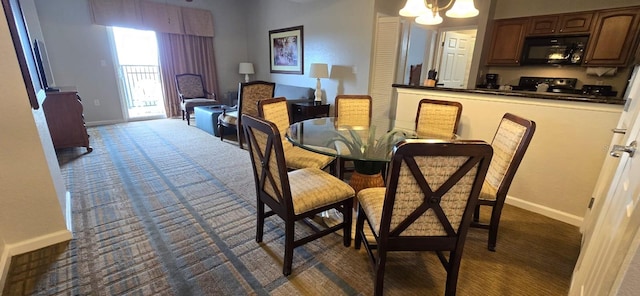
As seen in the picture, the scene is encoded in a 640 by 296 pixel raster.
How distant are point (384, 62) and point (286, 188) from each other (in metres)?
3.11

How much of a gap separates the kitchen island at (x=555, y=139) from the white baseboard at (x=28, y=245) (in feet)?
8.62

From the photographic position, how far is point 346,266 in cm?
160

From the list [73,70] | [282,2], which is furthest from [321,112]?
[73,70]

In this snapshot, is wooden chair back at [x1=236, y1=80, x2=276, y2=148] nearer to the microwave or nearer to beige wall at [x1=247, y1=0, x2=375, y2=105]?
beige wall at [x1=247, y1=0, x2=375, y2=105]

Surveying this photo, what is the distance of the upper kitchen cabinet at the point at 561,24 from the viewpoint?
3.58 metres

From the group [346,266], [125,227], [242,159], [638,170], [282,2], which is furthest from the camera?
[282,2]

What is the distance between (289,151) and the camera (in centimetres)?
229

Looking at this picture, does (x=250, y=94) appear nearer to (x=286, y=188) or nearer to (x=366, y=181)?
(x=366, y=181)

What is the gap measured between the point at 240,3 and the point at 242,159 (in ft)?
15.2

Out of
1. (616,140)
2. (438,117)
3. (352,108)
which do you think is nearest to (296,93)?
(352,108)

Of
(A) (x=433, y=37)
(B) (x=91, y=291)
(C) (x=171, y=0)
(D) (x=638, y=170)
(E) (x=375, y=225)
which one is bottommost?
(B) (x=91, y=291)

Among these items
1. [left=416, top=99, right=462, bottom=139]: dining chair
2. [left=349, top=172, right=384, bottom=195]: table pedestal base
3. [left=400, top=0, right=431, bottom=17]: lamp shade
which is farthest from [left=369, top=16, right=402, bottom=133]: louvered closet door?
[left=349, top=172, right=384, bottom=195]: table pedestal base

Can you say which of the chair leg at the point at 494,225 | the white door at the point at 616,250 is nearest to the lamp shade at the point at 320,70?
the chair leg at the point at 494,225

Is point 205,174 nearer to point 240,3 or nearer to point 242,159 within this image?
point 242,159
